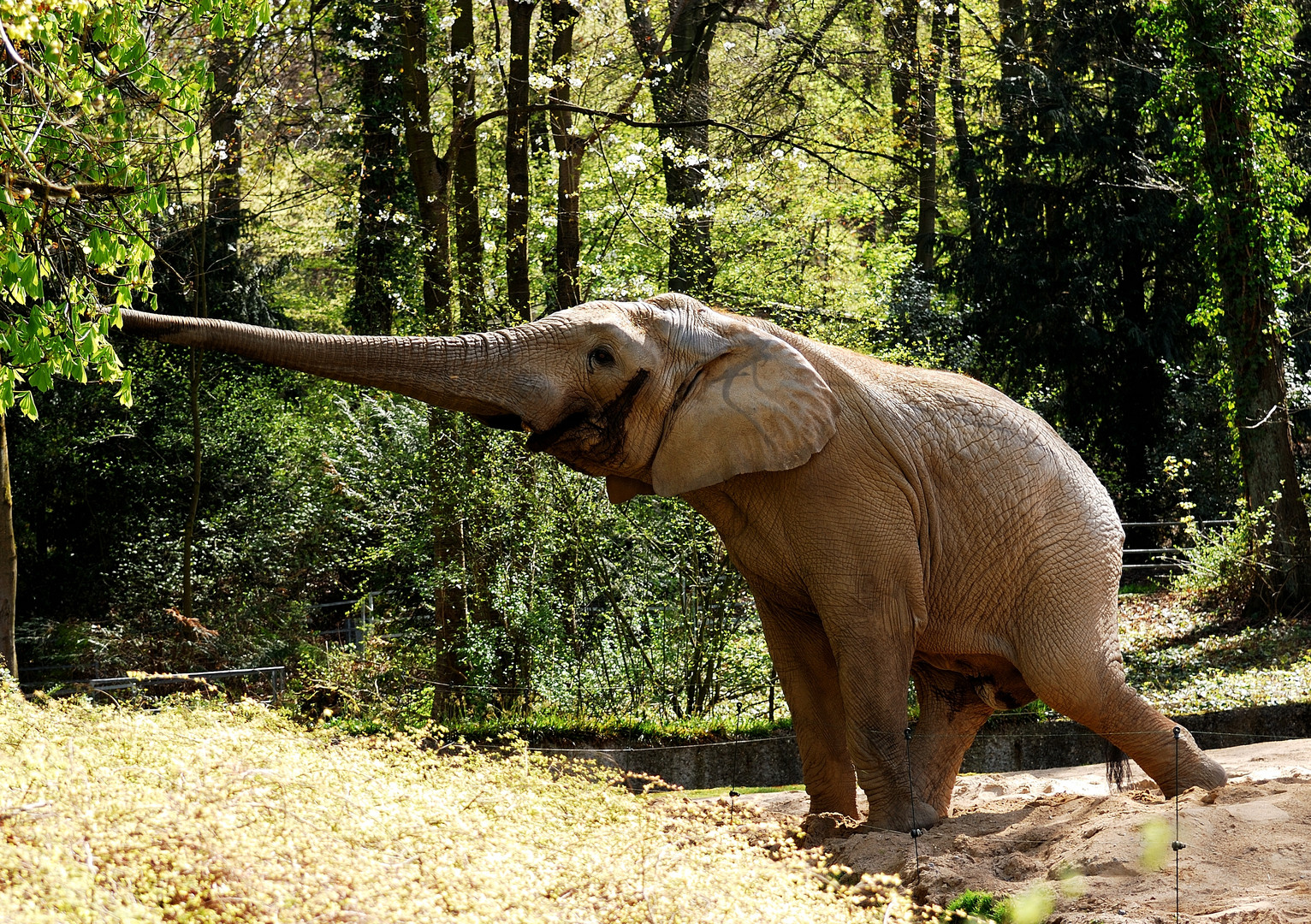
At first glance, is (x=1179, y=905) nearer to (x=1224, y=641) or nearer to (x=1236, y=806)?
(x=1236, y=806)

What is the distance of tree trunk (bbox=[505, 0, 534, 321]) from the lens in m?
13.5

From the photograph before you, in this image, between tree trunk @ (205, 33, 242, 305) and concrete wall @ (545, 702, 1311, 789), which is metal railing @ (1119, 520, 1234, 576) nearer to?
concrete wall @ (545, 702, 1311, 789)

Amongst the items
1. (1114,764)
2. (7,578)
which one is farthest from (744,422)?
(7,578)

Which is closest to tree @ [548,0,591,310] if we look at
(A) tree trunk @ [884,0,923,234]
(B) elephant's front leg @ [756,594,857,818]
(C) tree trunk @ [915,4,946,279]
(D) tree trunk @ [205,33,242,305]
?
(D) tree trunk @ [205,33,242,305]

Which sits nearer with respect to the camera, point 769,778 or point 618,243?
point 769,778

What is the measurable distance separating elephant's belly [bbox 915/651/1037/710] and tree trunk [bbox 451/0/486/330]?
6.25 metres

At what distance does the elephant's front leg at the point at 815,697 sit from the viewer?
7.32 metres

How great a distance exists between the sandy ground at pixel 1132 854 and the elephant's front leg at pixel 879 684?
24 cm

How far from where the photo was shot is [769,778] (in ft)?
36.3

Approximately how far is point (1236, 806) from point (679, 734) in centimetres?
569

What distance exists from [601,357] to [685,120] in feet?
30.2

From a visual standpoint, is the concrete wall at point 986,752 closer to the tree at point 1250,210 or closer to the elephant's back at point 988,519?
the elephant's back at point 988,519

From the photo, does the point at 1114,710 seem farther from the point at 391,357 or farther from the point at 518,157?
the point at 518,157

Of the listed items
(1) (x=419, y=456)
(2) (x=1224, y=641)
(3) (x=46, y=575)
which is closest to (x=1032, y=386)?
(2) (x=1224, y=641)
